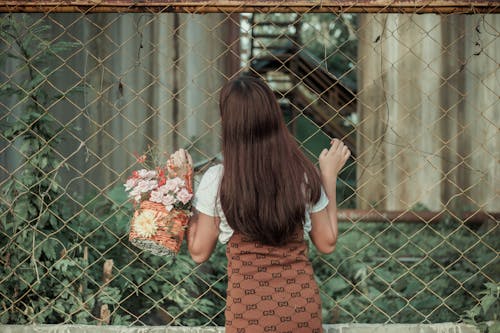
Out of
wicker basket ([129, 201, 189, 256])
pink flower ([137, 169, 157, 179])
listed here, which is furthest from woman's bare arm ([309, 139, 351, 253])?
pink flower ([137, 169, 157, 179])

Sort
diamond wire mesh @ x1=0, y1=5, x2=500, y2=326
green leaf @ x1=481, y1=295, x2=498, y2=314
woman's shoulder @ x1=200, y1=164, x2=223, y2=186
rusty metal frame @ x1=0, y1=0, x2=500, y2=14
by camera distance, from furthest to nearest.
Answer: diamond wire mesh @ x1=0, y1=5, x2=500, y2=326
green leaf @ x1=481, y1=295, x2=498, y2=314
rusty metal frame @ x1=0, y1=0, x2=500, y2=14
woman's shoulder @ x1=200, y1=164, x2=223, y2=186

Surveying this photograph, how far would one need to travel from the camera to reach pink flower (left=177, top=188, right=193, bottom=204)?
6.99 ft

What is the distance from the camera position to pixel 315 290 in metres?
2.14

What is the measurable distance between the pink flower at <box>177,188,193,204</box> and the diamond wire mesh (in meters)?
0.59

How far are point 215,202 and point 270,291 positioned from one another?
12.6 inches

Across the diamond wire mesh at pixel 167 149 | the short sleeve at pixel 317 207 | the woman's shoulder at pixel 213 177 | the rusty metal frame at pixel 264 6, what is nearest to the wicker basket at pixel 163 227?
the woman's shoulder at pixel 213 177

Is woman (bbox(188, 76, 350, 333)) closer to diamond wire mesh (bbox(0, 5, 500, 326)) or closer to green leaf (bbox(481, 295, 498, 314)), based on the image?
diamond wire mesh (bbox(0, 5, 500, 326))

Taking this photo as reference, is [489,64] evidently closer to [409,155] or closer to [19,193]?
[409,155]

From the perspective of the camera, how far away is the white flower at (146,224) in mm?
2146

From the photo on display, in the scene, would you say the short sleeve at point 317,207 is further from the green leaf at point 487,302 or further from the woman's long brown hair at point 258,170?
the green leaf at point 487,302

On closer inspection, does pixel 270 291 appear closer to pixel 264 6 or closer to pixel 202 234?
pixel 202 234

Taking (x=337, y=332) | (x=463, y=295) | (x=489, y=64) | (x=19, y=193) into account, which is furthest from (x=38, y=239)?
(x=489, y=64)

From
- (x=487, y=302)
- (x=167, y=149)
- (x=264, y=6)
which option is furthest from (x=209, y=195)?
(x=167, y=149)

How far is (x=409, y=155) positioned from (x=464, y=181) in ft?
2.00
